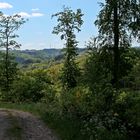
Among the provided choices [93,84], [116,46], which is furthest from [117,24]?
[93,84]

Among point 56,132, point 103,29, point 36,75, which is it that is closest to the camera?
point 56,132

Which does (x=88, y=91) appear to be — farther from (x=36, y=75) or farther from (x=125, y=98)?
(x=36, y=75)

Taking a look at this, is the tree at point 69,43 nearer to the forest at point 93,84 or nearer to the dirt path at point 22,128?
the forest at point 93,84

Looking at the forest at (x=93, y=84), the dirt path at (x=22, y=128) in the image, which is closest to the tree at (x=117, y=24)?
the forest at (x=93, y=84)

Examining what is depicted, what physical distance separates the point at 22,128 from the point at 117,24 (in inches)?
552

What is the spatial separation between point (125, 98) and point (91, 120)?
1922mm

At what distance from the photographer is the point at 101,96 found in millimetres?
20578

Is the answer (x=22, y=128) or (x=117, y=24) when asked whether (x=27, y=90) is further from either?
(x=22, y=128)

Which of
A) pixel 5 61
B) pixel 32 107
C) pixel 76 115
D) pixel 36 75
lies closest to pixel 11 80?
pixel 5 61

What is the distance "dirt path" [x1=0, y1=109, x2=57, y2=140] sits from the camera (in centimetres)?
1823

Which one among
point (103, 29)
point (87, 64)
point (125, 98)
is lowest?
point (125, 98)

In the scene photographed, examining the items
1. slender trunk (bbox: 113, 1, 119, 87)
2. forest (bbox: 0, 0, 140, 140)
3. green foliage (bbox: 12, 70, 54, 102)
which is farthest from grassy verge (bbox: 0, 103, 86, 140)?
green foliage (bbox: 12, 70, 54, 102)

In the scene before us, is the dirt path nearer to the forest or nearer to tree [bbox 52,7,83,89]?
the forest

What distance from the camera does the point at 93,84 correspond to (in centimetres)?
2094
